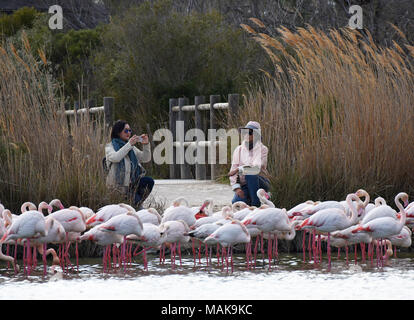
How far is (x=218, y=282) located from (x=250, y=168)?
2374 mm

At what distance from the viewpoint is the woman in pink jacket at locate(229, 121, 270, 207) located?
317 inches

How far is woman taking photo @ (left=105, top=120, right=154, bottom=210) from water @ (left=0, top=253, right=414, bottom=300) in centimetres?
111

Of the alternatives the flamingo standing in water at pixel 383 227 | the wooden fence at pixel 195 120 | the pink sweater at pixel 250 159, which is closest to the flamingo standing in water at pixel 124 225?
the flamingo standing in water at pixel 383 227

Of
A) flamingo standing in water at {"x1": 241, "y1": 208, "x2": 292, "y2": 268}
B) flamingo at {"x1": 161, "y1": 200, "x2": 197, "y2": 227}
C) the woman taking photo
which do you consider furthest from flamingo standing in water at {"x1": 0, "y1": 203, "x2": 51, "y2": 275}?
the woman taking photo

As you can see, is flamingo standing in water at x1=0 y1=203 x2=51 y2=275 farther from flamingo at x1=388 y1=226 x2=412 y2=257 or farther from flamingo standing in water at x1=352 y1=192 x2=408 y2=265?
flamingo at x1=388 y1=226 x2=412 y2=257

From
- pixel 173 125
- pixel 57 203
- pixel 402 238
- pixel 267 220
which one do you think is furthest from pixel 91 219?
pixel 173 125

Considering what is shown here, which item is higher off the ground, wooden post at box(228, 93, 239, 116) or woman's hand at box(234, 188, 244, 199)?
wooden post at box(228, 93, 239, 116)

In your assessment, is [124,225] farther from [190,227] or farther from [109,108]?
[109,108]

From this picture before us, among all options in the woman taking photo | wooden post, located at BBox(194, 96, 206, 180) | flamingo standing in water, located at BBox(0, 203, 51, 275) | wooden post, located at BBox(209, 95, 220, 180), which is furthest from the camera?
wooden post, located at BBox(194, 96, 206, 180)

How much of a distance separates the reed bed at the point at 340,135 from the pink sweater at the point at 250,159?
0.14 m

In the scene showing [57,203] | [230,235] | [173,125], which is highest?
[173,125]

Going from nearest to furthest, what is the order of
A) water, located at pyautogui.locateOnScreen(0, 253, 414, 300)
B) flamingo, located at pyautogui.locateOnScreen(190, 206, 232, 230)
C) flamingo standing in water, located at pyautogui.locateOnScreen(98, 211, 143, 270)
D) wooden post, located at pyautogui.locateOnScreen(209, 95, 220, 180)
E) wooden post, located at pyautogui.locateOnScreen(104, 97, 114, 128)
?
water, located at pyautogui.locateOnScreen(0, 253, 414, 300) < flamingo standing in water, located at pyautogui.locateOnScreen(98, 211, 143, 270) < flamingo, located at pyautogui.locateOnScreen(190, 206, 232, 230) < wooden post, located at pyautogui.locateOnScreen(209, 95, 220, 180) < wooden post, located at pyautogui.locateOnScreen(104, 97, 114, 128)

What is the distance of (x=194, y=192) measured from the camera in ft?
35.5

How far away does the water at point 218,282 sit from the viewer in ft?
18.0
